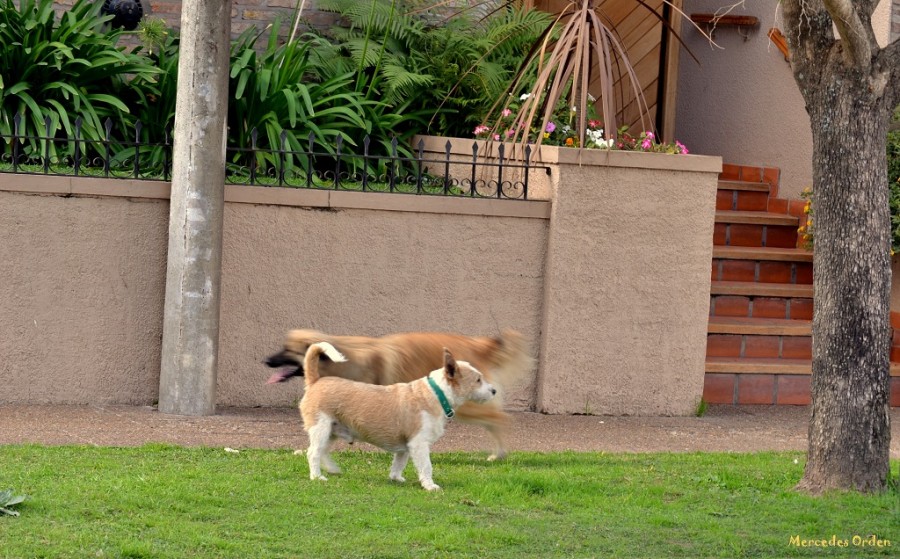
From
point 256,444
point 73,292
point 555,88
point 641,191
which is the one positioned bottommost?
point 256,444

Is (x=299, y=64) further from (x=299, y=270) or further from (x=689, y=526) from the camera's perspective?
(x=689, y=526)

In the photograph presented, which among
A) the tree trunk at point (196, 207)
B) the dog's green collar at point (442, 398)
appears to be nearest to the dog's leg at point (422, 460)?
the dog's green collar at point (442, 398)

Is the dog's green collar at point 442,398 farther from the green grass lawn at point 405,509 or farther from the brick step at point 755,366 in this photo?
the brick step at point 755,366

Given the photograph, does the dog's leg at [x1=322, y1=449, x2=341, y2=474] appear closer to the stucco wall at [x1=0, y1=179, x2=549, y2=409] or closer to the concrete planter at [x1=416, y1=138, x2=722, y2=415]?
the stucco wall at [x1=0, y1=179, x2=549, y2=409]

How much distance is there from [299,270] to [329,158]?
5.77ft

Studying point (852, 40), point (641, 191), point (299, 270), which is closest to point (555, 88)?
point (641, 191)

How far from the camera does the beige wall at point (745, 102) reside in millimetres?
11367

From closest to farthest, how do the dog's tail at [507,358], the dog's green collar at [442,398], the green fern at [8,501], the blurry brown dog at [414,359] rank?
1. the green fern at [8,501]
2. the dog's green collar at [442,398]
3. the blurry brown dog at [414,359]
4. the dog's tail at [507,358]

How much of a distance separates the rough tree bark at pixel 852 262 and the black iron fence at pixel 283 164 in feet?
9.80

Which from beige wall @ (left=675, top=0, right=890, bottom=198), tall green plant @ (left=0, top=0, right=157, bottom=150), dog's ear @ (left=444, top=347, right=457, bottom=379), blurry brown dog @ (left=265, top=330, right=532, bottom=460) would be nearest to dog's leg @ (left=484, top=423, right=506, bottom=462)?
blurry brown dog @ (left=265, top=330, right=532, bottom=460)

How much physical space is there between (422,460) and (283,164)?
11.2 feet

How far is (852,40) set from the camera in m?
6.00

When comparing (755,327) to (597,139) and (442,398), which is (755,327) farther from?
(442,398)

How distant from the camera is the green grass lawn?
513cm
